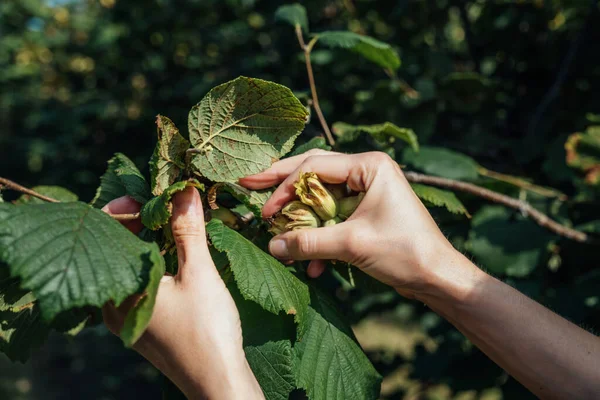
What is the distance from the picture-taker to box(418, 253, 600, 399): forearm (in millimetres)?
1312

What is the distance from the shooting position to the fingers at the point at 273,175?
4.62 ft

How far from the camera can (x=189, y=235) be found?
117 cm

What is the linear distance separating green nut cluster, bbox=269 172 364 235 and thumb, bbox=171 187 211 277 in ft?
0.74

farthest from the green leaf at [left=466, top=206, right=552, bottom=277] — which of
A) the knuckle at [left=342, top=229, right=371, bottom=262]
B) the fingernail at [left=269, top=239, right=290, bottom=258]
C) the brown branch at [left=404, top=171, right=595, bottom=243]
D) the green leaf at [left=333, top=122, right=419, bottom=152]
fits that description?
the fingernail at [left=269, top=239, right=290, bottom=258]

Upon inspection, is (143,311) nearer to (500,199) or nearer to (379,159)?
(379,159)

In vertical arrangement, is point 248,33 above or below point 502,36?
above

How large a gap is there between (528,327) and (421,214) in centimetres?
39

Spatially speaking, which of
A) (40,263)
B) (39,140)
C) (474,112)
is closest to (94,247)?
(40,263)

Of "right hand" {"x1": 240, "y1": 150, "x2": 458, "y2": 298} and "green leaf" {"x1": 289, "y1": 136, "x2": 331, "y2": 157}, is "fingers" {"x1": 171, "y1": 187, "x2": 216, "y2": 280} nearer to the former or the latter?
"right hand" {"x1": 240, "y1": 150, "x2": 458, "y2": 298}

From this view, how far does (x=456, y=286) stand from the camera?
1357mm

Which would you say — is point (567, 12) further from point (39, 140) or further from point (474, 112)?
point (39, 140)

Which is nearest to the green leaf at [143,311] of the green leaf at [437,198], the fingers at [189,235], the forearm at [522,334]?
the fingers at [189,235]

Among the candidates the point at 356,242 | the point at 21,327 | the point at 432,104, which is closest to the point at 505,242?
the point at 432,104

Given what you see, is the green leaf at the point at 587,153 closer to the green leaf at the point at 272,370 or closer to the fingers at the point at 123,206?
the green leaf at the point at 272,370
